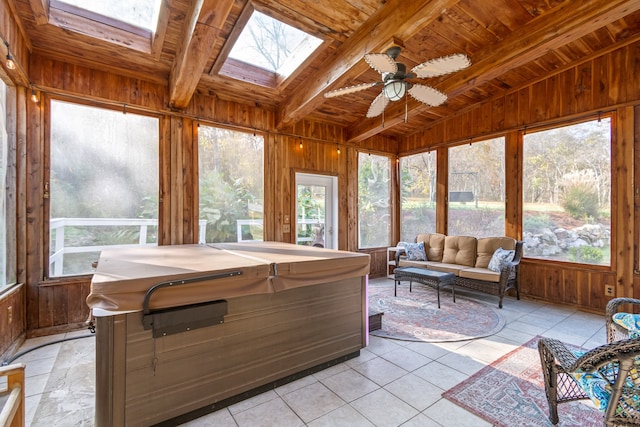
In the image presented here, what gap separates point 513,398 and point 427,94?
2806 millimetres

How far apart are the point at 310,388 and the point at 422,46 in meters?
4.08

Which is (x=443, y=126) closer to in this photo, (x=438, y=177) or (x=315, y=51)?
(x=438, y=177)

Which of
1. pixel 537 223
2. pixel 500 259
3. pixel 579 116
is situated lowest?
pixel 500 259

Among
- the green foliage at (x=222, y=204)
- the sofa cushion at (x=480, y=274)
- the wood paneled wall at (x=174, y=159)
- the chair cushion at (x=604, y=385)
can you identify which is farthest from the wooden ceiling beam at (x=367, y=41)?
the sofa cushion at (x=480, y=274)

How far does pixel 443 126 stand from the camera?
593 centimetres

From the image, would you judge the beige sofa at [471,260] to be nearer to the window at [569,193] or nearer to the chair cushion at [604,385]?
the window at [569,193]

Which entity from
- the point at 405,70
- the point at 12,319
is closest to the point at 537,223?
the point at 405,70

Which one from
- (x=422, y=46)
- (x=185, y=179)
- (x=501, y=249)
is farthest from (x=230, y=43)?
(x=501, y=249)

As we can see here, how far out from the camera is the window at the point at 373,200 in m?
6.28

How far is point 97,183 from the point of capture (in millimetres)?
3617

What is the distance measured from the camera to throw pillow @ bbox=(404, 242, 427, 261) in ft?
17.8

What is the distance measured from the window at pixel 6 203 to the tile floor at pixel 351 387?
0.81 meters

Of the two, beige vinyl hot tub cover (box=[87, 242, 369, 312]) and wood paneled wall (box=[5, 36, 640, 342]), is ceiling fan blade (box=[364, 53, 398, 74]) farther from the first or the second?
wood paneled wall (box=[5, 36, 640, 342])

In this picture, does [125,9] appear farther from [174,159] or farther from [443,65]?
[443,65]
